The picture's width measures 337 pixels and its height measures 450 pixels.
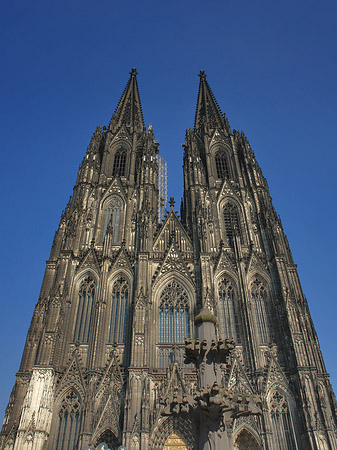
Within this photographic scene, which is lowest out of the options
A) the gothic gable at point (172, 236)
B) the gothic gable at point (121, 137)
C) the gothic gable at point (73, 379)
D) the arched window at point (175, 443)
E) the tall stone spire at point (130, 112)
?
the arched window at point (175, 443)

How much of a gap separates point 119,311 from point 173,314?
Result: 3.30 m

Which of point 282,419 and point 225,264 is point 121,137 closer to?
point 225,264

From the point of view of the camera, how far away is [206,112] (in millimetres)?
37719

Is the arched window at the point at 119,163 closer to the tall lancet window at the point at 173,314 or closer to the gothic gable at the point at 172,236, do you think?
the gothic gable at the point at 172,236

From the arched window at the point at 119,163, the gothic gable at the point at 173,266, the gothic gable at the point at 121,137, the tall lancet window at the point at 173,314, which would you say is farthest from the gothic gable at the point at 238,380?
the gothic gable at the point at 121,137

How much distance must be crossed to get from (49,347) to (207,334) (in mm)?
12853

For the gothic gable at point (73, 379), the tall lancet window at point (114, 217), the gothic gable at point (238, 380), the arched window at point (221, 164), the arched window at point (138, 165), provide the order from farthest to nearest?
the arched window at point (221, 164) → the arched window at point (138, 165) → the tall lancet window at point (114, 217) → the gothic gable at point (238, 380) → the gothic gable at point (73, 379)

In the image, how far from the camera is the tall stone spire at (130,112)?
34906mm

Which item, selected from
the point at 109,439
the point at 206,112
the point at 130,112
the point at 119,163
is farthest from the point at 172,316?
the point at 206,112

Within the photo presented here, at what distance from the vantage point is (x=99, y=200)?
91.8ft

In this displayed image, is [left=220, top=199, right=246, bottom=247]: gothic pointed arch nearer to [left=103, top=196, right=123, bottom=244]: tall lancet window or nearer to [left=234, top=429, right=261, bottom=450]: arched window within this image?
[left=103, top=196, right=123, bottom=244]: tall lancet window

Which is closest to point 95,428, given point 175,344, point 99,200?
point 175,344

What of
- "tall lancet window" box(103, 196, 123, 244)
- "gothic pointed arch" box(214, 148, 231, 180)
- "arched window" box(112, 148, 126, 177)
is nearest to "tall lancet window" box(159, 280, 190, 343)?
"tall lancet window" box(103, 196, 123, 244)

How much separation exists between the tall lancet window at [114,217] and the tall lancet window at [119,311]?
3527 mm
